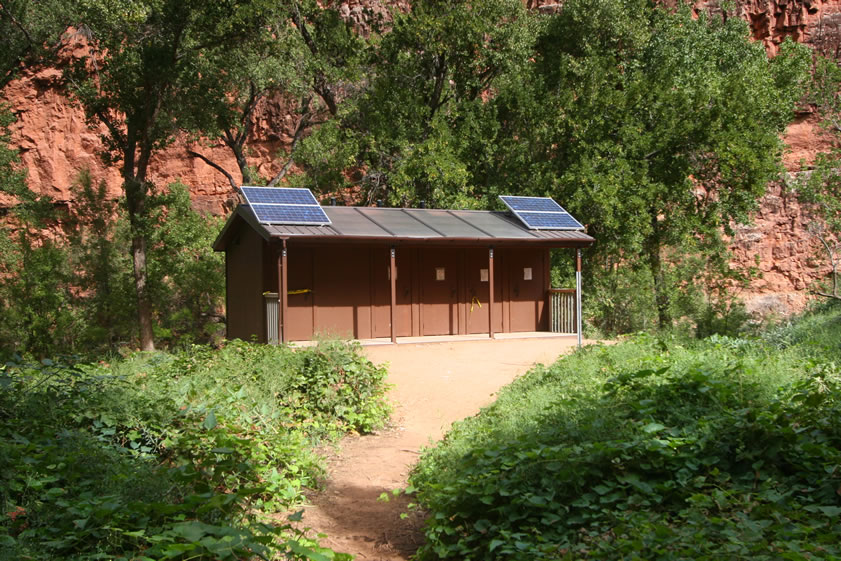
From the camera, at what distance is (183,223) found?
915 inches

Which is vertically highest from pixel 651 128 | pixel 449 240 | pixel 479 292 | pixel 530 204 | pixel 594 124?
pixel 594 124

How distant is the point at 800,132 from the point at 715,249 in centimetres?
1361

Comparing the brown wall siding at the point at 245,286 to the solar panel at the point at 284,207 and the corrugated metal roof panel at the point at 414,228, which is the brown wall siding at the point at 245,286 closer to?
the corrugated metal roof panel at the point at 414,228

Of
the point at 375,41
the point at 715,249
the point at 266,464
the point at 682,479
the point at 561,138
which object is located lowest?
the point at 266,464

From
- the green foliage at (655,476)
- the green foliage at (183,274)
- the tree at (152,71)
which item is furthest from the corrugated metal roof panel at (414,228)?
the green foliage at (655,476)

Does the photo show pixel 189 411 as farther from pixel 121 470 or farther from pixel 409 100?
pixel 409 100

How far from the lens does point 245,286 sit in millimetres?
17156

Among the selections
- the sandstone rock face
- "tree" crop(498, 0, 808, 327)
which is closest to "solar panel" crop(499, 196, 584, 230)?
"tree" crop(498, 0, 808, 327)

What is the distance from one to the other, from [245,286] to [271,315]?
2.34 metres

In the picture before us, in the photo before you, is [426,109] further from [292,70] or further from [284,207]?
[284,207]

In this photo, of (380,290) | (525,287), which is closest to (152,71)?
(380,290)

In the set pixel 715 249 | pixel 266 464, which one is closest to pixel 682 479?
pixel 266 464

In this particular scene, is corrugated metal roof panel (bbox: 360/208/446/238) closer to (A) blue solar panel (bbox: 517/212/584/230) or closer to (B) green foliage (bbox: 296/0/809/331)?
(A) blue solar panel (bbox: 517/212/584/230)

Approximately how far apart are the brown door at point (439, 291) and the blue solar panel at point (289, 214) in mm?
2989
